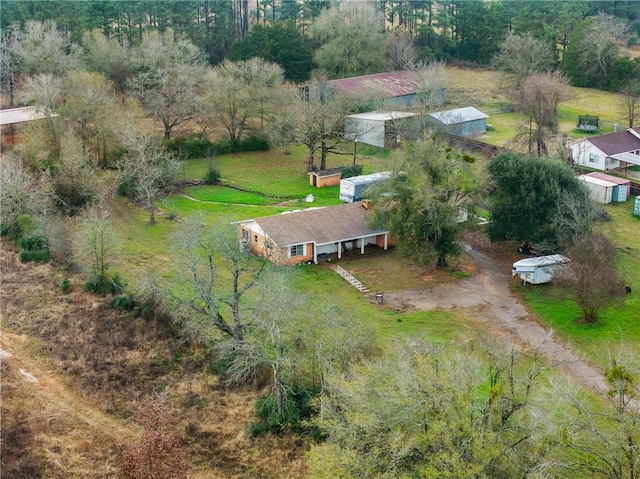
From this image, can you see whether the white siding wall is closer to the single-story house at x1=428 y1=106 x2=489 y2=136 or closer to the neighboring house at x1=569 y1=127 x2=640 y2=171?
the neighboring house at x1=569 y1=127 x2=640 y2=171

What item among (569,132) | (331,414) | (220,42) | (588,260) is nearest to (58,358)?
(331,414)

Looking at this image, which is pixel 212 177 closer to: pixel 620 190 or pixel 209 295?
pixel 209 295

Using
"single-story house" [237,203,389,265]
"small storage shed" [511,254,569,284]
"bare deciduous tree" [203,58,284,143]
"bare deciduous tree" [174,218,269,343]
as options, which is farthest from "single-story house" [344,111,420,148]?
"bare deciduous tree" [174,218,269,343]

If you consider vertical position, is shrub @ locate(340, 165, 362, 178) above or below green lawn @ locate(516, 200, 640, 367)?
above

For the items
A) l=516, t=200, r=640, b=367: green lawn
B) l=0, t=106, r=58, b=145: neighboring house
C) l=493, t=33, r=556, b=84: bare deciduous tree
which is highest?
l=493, t=33, r=556, b=84: bare deciduous tree

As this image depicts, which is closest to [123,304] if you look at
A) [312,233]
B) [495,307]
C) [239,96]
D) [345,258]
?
[312,233]

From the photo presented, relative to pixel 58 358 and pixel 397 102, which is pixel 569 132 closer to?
pixel 397 102
